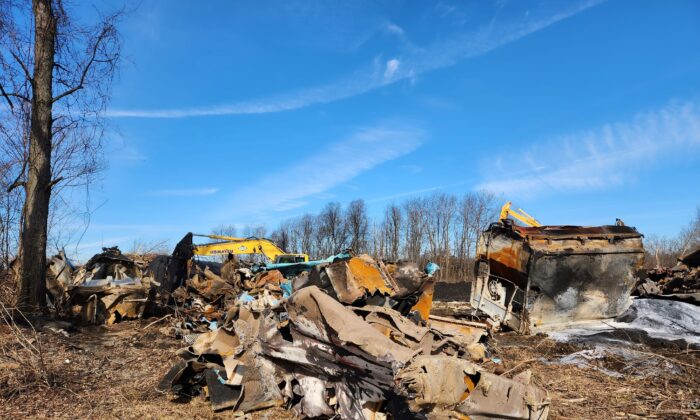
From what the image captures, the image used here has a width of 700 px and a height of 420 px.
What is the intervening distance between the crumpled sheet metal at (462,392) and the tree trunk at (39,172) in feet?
24.9

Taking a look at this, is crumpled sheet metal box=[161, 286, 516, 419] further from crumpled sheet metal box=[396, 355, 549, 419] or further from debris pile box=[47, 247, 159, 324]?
debris pile box=[47, 247, 159, 324]

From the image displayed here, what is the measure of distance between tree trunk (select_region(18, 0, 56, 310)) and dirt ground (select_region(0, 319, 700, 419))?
1.32 metres

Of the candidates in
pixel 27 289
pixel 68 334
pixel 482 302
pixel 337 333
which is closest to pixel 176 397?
pixel 337 333

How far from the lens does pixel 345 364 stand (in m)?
Answer: 4.36

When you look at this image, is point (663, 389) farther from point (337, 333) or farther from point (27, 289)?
point (27, 289)

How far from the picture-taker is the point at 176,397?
538 centimetres

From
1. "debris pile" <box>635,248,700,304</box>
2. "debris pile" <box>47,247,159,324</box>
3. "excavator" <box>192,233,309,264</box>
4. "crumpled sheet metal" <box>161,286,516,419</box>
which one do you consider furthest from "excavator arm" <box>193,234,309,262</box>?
"debris pile" <box>635,248,700,304</box>

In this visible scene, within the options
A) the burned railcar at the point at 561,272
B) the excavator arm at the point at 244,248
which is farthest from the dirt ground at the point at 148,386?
the excavator arm at the point at 244,248

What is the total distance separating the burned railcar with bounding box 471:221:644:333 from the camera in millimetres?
Answer: 9438

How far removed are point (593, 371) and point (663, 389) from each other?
3.49 feet

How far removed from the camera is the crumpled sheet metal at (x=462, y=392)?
4.11 meters

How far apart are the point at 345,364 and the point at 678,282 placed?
12433 millimetres

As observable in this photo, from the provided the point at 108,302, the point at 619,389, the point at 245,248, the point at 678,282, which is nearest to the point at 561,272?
the point at 619,389

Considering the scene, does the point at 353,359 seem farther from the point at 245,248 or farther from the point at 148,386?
the point at 245,248
